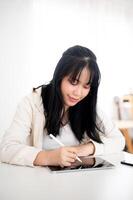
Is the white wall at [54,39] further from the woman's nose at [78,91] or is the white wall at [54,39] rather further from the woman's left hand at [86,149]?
the woman's left hand at [86,149]

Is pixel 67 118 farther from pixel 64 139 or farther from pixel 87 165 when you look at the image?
pixel 87 165

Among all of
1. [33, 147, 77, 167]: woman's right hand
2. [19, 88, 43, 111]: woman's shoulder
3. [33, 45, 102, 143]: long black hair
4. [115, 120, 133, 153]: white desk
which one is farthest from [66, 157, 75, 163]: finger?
[115, 120, 133, 153]: white desk

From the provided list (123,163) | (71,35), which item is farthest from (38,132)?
(71,35)

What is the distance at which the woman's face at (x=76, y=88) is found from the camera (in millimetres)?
1306

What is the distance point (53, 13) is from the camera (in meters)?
3.48

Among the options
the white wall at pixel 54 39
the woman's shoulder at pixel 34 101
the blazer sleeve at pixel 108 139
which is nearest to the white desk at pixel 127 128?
the white wall at pixel 54 39

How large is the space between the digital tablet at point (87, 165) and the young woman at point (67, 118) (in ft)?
0.15

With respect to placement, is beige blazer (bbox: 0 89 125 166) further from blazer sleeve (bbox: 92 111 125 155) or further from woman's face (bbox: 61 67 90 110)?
woman's face (bbox: 61 67 90 110)

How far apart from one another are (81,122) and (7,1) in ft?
7.45

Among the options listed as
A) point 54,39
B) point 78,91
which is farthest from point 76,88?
point 54,39

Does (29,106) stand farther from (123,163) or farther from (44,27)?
(44,27)

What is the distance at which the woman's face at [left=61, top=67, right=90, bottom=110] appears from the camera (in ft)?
4.28

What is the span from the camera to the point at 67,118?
1475 mm

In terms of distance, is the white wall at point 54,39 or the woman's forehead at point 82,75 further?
the white wall at point 54,39
